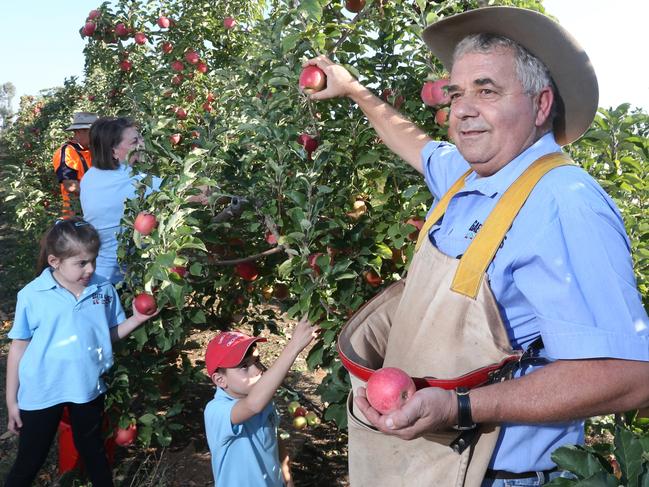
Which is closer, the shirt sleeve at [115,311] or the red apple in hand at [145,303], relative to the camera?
the red apple in hand at [145,303]

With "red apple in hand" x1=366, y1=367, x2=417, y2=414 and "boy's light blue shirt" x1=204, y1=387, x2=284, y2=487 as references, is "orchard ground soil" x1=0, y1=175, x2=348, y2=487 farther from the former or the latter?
"red apple in hand" x1=366, y1=367, x2=417, y2=414

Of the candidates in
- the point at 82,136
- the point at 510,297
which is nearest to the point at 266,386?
the point at 510,297

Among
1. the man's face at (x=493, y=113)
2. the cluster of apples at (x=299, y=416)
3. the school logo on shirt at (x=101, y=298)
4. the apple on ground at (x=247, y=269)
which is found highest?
the man's face at (x=493, y=113)

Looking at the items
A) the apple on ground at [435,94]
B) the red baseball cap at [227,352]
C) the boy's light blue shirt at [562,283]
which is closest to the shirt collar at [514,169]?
the boy's light blue shirt at [562,283]

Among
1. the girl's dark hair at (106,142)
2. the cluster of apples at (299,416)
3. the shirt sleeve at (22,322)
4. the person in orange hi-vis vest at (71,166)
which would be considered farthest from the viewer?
the person in orange hi-vis vest at (71,166)

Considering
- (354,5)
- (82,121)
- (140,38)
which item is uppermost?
(140,38)

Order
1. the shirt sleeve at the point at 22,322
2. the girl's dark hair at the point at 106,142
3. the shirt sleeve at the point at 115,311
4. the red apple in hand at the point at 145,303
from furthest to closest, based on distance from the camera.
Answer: the girl's dark hair at the point at 106,142, the shirt sleeve at the point at 115,311, the shirt sleeve at the point at 22,322, the red apple in hand at the point at 145,303

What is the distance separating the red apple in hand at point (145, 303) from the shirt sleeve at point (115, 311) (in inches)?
10.7

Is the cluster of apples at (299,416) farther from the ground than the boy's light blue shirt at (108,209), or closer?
closer

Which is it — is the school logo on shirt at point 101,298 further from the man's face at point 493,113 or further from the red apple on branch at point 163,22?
the red apple on branch at point 163,22

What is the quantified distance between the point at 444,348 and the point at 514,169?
1.27 ft

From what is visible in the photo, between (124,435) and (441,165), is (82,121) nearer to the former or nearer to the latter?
(124,435)

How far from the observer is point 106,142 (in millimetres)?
3219

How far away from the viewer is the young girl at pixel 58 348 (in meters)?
2.62
